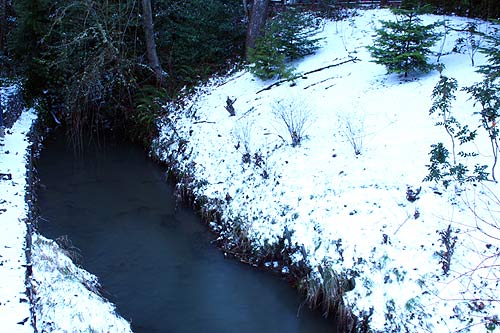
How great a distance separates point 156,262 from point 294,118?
4122 millimetres


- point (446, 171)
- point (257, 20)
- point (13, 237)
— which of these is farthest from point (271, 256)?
point (257, 20)

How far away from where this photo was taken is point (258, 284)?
738cm

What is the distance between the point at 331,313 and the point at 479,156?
10.9 ft

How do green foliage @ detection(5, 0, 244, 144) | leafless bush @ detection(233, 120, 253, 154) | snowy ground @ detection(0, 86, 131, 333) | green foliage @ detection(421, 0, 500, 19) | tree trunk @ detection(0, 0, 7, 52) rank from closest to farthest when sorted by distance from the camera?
snowy ground @ detection(0, 86, 131, 333) < leafless bush @ detection(233, 120, 253, 154) < green foliage @ detection(421, 0, 500, 19) < green foliage @ detection(5, 0, 244, 144) < tree trunk @ detection(0, 0, 7, 52)

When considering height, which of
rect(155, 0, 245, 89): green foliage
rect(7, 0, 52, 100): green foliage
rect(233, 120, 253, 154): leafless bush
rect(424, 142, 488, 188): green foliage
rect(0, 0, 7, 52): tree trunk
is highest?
rect(155, 0, 245, 89): green foliage

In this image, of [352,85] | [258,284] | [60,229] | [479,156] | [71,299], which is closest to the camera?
[71,299]

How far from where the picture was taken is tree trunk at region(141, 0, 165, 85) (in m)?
14.4

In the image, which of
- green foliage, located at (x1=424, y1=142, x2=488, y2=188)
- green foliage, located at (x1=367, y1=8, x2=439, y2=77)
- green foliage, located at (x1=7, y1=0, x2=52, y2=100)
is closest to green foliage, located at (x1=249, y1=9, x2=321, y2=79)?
green foliage, located at (x1=367, y1=8, x2=439, y2=77)

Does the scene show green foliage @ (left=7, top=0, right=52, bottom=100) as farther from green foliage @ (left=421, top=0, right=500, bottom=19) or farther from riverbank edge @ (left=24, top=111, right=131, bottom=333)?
green foliage @ (left=421, top=0, right=500, bottom=19)

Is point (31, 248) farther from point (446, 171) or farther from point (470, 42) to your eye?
point (470, 42)

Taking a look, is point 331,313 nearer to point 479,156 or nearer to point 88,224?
point 479,156

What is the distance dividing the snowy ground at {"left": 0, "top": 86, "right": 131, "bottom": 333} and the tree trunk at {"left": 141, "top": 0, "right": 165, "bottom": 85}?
7.97 meters

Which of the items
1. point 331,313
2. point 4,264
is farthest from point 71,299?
point 331,313

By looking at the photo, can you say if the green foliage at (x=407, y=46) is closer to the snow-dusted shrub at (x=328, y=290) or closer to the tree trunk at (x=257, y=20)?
the snow-dusted shrub at (x=328, y=290)
